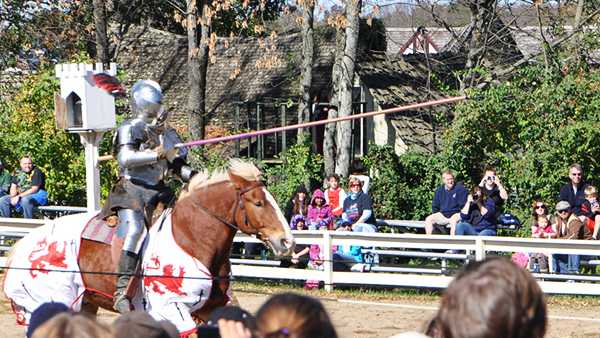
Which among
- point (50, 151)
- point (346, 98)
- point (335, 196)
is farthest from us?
point (346, 98)

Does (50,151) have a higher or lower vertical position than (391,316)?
higher

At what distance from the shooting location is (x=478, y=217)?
15.2 meters

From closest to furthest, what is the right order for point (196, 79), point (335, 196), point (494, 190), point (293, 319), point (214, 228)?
point (293, 319)
point (214, 228)
point (494, 190)
point (335, 196)
point (196, 79)

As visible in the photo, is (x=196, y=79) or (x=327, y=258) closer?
(x=327, y=258)

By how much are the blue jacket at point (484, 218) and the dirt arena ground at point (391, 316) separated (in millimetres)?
1412

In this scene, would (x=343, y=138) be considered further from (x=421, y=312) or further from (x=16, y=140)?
(x=421, y=312)

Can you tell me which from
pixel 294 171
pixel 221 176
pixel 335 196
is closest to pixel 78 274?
pixel 221 176

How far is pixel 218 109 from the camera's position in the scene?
3050 centimetres

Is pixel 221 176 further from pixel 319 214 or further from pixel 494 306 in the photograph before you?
pixel 319 214

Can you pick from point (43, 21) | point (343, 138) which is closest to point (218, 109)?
point (43, 21)

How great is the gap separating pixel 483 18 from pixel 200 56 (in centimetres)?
602

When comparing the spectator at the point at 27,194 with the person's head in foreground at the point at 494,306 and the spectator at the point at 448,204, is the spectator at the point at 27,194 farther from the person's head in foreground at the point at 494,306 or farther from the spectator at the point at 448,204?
the person's head in foreground at the point at 494,306

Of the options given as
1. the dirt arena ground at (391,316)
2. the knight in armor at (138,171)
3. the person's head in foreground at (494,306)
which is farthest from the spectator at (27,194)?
the person's head in foreground at (494,306)

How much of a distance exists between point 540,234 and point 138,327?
36.9 feet
